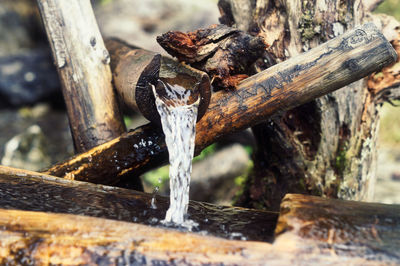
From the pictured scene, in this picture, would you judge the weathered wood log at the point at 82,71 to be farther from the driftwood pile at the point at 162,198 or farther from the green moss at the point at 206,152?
the green moss at the point at 206,152

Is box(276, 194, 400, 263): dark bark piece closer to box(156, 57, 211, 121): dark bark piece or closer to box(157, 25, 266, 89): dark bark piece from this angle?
box(156, 57, 211, 121): dark bark piece

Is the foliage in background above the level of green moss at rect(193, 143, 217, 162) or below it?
above

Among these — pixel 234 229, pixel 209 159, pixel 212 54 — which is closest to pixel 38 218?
pixel 234 229

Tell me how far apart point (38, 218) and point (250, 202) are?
2.25m

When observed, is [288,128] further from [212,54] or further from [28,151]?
[28,151]

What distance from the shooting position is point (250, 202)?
3.67m

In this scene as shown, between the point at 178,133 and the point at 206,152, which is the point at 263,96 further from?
the point at 206,152

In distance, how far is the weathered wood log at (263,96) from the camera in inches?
93.3

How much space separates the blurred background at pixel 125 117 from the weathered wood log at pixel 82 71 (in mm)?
2740

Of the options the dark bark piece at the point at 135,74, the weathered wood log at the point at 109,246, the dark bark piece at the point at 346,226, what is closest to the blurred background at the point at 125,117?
the dark bark piece at the point at 135,74

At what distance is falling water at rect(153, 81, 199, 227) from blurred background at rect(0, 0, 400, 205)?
124 inches

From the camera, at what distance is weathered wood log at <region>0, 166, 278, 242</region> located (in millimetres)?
1910

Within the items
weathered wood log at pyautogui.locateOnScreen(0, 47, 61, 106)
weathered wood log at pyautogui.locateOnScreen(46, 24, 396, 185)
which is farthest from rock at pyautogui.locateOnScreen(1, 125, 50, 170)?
weathered wood log at pyautogui.locateOnScreen(46, 24, 396, 185)

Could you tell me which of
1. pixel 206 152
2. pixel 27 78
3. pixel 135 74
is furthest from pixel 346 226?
pixel 27 78
